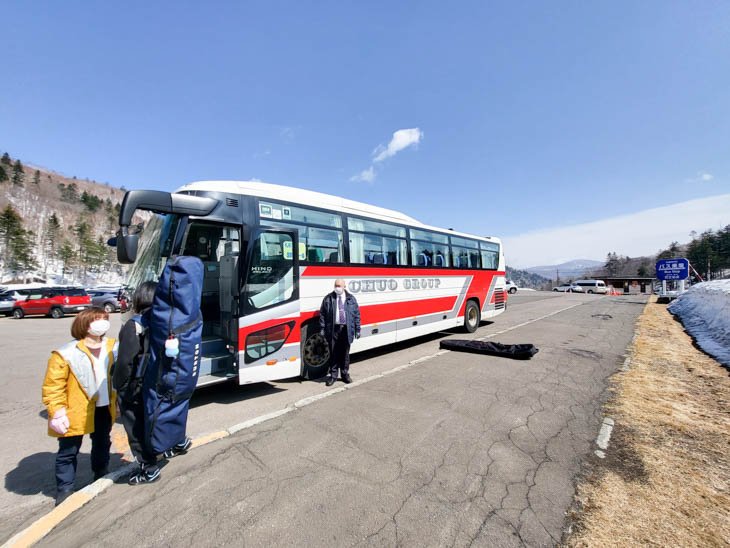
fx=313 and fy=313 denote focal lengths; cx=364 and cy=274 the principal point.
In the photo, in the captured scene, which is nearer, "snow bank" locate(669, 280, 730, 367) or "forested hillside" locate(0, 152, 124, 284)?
"snow bank" locate(669, 280, 730, 367)

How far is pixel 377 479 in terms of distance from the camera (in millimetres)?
2928

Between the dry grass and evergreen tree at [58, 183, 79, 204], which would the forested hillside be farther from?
the dry grass

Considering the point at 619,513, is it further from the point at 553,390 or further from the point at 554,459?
the point at 553,390

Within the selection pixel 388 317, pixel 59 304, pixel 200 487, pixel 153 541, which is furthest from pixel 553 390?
pixel 59 304

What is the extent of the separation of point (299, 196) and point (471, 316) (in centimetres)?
790

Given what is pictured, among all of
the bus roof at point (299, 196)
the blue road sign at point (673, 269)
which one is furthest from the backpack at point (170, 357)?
the blue road sign at point (673, 269)

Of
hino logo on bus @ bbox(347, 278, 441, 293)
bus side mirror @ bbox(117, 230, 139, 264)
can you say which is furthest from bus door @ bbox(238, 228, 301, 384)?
hino logo on bus @ bbox(347, 278, 441, 293)

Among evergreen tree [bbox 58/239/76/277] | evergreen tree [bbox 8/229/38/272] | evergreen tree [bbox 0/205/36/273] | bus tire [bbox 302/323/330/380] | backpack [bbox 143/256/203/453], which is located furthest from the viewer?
evergreen tree [bbox 58/239/76/277]

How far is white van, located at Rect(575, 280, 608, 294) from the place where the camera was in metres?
46.8

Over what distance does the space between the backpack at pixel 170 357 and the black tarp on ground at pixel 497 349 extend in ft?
22.2

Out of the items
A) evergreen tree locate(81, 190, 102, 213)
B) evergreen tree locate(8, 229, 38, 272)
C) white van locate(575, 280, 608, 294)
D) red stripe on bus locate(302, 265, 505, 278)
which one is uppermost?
evergreen tree locate(81, 190, 102, 213)

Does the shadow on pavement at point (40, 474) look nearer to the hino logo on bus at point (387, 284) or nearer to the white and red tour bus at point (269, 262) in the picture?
the white and red tour bus at point (269, 262)

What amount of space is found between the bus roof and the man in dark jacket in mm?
1763

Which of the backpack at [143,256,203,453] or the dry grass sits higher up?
the backpack at [143,256,203,453]
